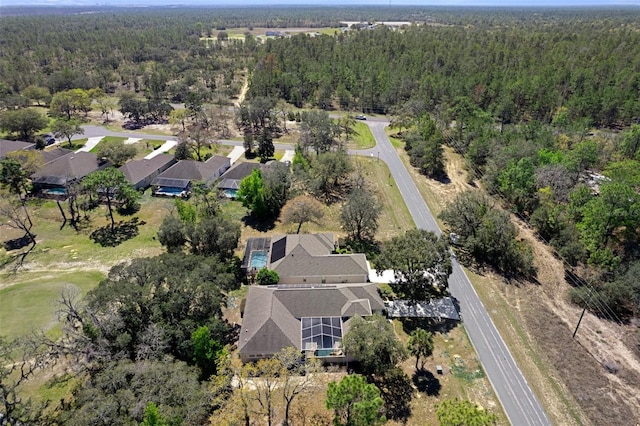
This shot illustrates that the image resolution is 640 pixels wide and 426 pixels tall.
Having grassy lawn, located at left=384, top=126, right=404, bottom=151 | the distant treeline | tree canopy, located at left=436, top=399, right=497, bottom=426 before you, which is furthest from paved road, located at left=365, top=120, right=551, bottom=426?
the distant treeline

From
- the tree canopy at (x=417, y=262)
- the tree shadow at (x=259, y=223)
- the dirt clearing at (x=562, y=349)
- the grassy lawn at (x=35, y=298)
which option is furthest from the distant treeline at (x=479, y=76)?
the grassy lawn at (x=35, y=298)

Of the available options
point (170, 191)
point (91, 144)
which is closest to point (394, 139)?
point (170, 191)

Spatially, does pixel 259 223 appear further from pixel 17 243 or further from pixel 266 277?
pixel 17 243

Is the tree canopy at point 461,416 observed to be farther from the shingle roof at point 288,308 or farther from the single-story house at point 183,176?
the single-story house at point 183,176

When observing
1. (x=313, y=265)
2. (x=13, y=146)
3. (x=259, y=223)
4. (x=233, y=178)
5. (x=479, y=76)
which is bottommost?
(x=259, y=223)

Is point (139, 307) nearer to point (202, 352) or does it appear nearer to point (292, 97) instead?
point (202, 352)

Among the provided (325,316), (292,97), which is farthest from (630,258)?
(292,97)
